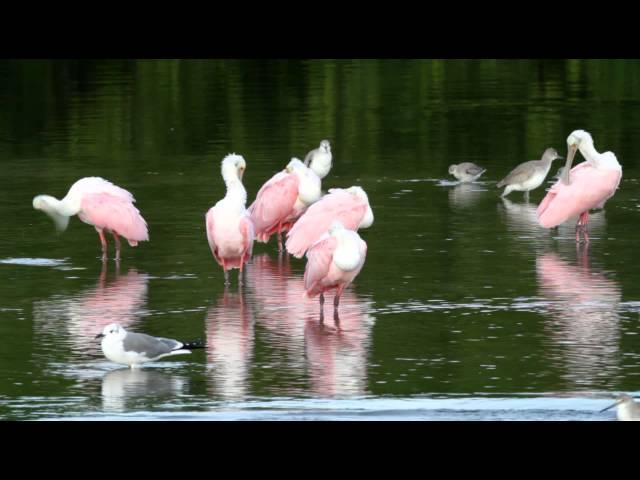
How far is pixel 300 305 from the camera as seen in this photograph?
13.1 m

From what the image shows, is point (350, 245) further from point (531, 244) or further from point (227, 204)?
point (531, 244)

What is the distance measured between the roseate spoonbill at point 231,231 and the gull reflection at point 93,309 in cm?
66

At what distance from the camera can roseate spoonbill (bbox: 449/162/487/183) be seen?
1934 cm

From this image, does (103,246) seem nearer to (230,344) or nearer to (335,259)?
(335,259)

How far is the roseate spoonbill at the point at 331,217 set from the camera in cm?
1403

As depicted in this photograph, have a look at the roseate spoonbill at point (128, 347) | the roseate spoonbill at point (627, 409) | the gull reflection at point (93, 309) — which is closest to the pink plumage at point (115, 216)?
the gull reflection at point (93, 309)

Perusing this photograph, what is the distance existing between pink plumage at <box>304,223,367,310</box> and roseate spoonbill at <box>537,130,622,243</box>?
12.3 ft

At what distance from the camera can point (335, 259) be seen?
12258 mm

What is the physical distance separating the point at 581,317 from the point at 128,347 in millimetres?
3476

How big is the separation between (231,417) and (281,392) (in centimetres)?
64

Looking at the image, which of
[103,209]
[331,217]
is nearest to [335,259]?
[331,217]

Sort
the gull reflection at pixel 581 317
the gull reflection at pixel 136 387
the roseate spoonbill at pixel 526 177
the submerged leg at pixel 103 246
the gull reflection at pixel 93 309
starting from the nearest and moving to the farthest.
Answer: the gull reflection at pixel 136 387 < the gull reflection at pixel 581 317 < the gull reflection at pixel 93 309 < the submerged leg at pixel 103 246 < the roseate spoonbill at pixel 526 177

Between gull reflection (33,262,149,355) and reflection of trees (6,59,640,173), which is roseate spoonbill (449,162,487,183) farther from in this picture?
gull reflection (33,262,149,355)

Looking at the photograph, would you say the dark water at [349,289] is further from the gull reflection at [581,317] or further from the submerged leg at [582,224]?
the submerged leg at [582,224]
